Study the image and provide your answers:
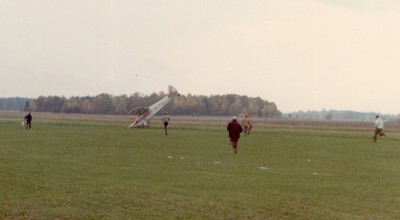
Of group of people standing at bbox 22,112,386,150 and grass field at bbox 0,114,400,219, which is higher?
group of people standing at bbox 22,112,386,150

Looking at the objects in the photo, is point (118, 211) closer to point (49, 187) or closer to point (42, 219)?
point (42, 219)

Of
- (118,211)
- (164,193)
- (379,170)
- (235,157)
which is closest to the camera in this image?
(118,211)

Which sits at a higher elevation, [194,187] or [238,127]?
[238,127]

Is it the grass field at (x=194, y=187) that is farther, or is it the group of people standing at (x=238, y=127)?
the group of people standing at (x=238, y=127)

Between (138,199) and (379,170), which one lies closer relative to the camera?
(138,199)

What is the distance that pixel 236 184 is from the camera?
15062 millimetres

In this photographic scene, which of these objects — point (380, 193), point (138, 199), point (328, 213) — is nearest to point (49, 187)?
point (138, 199)

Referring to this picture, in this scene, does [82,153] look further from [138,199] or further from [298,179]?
[138,199]

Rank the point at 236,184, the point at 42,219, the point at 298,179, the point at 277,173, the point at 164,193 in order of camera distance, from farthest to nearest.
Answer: the point at 277,173, the point at 298,179, the point at 236,184, the point at 164,193, the point at 42,219

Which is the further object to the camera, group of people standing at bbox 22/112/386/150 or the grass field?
group of people standing at bbox 22/112/386/150

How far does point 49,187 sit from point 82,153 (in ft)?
36.6

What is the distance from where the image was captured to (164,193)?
13.1 meters

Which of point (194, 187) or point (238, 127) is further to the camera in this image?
point (238, 127)

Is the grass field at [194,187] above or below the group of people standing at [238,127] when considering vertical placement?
below
